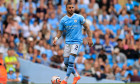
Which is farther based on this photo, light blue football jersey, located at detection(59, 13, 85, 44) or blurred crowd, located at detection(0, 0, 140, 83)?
blurred crowd, located at detection(0, 0, 140, 83)

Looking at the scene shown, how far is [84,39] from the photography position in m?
18.9

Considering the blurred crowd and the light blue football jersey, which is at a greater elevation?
the light blue football jersey

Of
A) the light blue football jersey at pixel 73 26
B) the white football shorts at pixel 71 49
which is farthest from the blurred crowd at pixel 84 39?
the light blue football jersey at pixel 73 26

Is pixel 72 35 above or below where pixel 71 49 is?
above

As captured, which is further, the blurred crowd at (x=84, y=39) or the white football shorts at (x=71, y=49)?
the blurred crowd at (x=84, y=39)

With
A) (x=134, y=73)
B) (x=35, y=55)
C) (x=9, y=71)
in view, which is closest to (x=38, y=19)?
(x=35, y=55)

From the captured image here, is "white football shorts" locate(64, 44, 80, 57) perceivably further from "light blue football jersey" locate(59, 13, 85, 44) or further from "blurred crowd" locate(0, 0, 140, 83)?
"blurred crowd" locate(0, 0, 140, 83)

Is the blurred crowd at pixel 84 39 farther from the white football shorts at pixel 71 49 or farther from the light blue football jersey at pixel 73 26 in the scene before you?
the light blue football jersey at pixel 73 26

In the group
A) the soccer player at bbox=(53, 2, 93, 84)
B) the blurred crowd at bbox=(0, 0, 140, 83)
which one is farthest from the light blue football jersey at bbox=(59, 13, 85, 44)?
the blurred crowd at bbox=(0, 0, 140, 83)

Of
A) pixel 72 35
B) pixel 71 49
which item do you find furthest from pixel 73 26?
pixel 71 49

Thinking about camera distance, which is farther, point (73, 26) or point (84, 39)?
point (84, 39)

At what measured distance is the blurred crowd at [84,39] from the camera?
55.8 feet

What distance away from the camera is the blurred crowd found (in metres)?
17.0

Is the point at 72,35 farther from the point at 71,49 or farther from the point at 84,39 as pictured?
A: the point at 84,39
